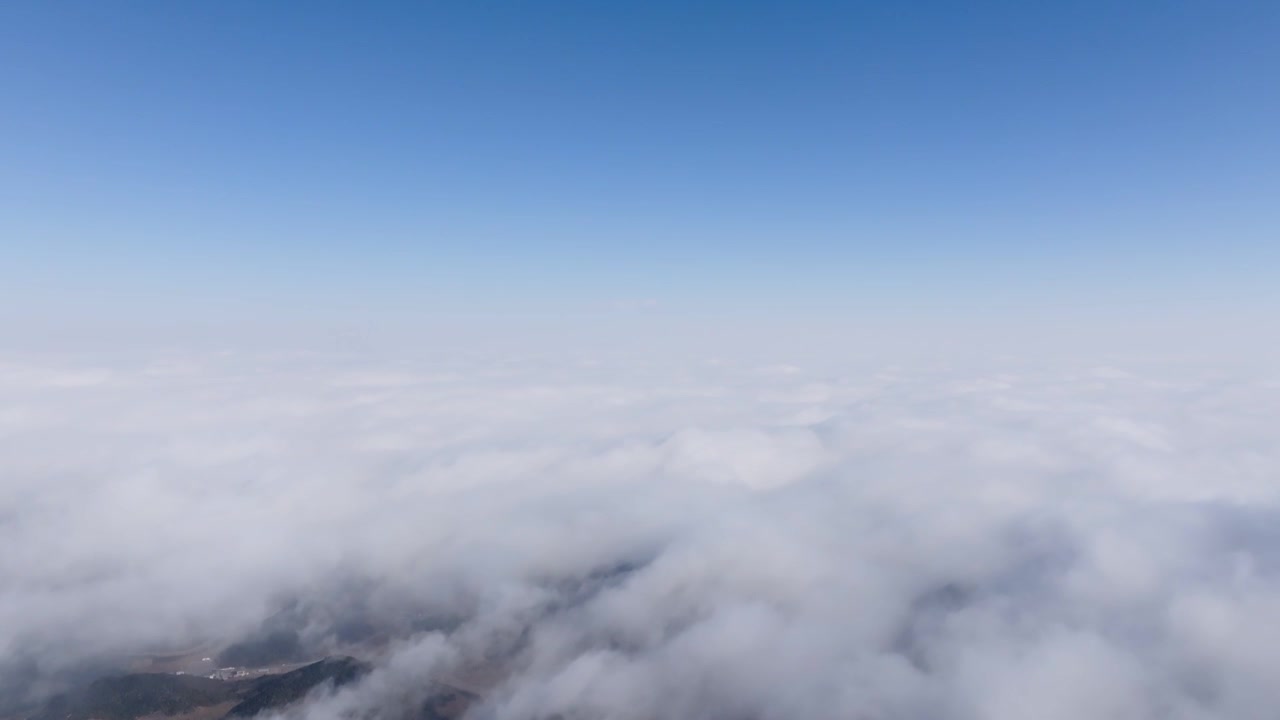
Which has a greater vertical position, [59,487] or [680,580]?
[59,487]

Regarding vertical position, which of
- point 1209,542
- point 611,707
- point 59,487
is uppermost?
point 59,487

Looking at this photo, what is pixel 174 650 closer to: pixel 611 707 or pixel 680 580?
pixel 611 707

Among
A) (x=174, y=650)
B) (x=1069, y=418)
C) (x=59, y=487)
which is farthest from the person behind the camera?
(x=1069, y=418)

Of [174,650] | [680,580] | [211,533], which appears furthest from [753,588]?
[211,533]

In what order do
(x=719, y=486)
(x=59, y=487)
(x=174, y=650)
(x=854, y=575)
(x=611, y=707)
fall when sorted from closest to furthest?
(x=611, y=707) < (x=174, y=650) < (x=854, y=575) < (x=719, y=486) < (x=59, y=487)

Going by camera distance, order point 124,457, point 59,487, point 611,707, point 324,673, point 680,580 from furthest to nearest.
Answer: point 124,457
point 59,487
point 680,580
point 324,673
point 611,707

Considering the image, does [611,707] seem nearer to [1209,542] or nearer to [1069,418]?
[1209,542]

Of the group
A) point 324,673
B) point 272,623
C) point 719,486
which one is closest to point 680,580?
point 719,486

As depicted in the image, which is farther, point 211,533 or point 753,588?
point 211,533

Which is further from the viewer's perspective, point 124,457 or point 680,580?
point 124,457
